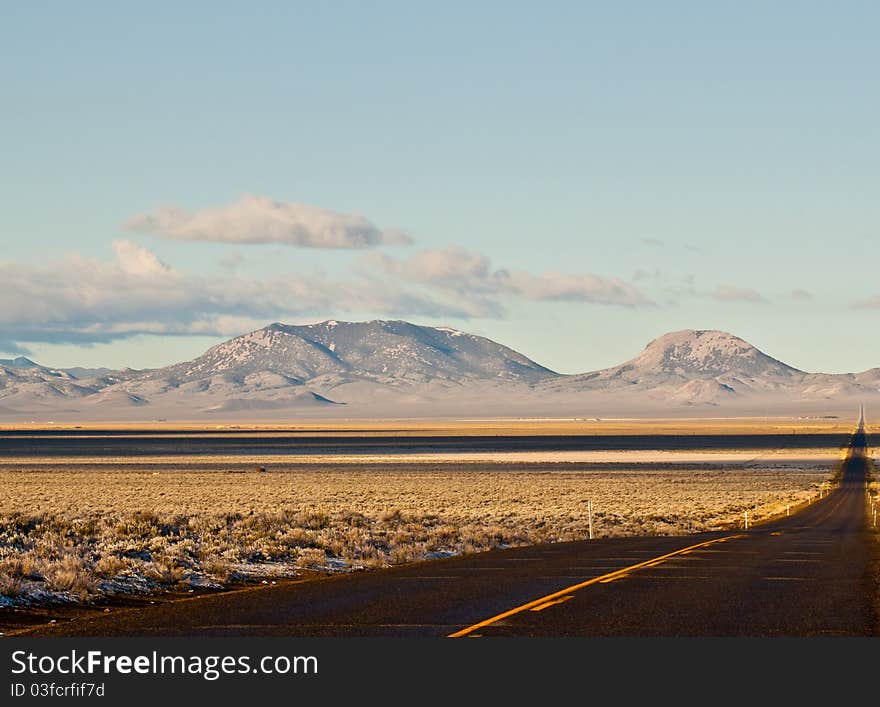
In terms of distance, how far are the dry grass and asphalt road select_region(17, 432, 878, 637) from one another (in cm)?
257

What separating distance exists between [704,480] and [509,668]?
68.2 meters

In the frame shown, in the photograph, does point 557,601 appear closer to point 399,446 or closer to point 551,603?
point 551,603

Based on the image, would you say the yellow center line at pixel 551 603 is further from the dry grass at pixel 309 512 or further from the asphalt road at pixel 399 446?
the asphalt road at pixel 399 446

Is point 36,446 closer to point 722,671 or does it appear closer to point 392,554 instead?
point 392,554

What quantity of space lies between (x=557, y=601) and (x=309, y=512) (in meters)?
22.3

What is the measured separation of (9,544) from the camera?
2439cm

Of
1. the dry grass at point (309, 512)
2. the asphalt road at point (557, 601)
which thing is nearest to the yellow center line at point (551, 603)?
the asphalt road at point (557, 601)

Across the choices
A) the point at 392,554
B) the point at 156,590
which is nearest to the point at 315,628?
the point at 156,590

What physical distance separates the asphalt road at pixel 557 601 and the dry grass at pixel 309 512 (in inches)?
101

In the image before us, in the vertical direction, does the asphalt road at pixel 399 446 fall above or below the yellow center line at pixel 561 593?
below

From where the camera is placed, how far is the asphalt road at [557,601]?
1333cm

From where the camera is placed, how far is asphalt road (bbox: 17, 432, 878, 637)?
1333cm

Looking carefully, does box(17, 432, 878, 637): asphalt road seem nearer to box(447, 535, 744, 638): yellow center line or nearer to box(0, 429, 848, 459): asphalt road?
box(447, 535, 744, 638): yellow center line

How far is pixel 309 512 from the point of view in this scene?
37156 millimetres
